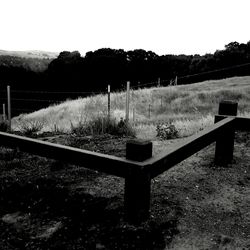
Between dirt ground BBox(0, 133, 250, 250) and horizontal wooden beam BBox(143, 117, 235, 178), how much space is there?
0.44 meters

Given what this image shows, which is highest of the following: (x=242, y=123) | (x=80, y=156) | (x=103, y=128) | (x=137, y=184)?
(x=242, y=123)

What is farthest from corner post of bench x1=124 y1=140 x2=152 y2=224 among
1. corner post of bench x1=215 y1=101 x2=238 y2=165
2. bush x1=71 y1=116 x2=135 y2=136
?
bush x1=71 y1=116 x2=135 y2=136

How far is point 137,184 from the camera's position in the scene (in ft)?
7.00

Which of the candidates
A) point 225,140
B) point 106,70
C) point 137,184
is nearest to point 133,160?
point 137,184

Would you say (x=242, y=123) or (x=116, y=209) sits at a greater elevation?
(x=242, y=123)

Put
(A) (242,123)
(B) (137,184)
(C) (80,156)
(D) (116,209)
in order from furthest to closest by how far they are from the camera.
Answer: (A) (242,123) < (D) (116,209) < (C) (80,156) < (B) (137,184)

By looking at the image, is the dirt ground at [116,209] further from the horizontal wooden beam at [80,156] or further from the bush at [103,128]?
the bush at [103,128]

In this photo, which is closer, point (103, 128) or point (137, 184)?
point (137, 184)

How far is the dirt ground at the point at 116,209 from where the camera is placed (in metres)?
2.23

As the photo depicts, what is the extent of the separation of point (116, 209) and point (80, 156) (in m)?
0.56

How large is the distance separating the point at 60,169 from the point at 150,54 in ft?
131

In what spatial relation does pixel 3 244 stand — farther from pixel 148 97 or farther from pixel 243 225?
pixel 148 97

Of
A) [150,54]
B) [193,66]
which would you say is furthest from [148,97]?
[150,54]

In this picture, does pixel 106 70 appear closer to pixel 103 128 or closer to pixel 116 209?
pixel 103 128
